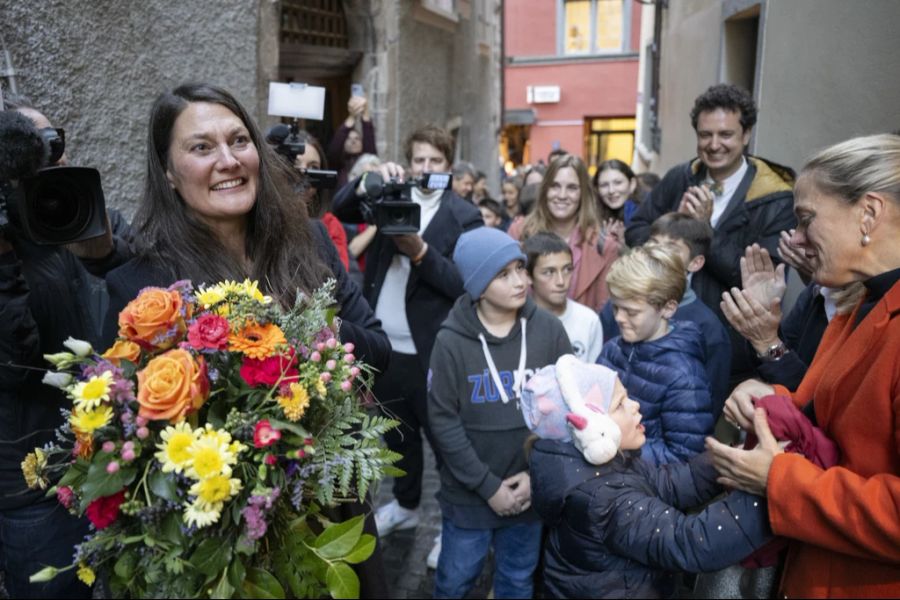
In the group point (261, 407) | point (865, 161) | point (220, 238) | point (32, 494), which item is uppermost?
point (865, 161)

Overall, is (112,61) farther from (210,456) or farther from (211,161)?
(210,456)

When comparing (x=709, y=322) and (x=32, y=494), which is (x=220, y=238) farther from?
(x=709, y=322)

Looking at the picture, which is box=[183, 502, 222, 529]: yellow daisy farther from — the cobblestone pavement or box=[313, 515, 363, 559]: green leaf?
the cobblestone pavement

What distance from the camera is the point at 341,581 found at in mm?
1261

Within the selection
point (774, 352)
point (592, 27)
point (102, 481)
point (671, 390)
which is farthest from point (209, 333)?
point (592, 27)

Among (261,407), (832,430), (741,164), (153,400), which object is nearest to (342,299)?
(261,407)

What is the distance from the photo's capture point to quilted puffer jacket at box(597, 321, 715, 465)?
243cm

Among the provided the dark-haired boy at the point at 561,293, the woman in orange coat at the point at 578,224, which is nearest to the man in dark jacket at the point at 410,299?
the dark-haired boy at the point at 561,293

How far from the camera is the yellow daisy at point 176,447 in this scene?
1138mm

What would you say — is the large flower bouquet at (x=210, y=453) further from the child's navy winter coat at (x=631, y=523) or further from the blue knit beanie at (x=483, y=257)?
the blue knit beanie at (x=483, y=257)

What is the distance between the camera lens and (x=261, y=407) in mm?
1276

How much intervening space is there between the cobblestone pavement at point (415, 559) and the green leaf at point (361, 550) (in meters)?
1.66

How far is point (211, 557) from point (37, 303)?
1184 mm

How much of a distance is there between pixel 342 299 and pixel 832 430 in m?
1.40
